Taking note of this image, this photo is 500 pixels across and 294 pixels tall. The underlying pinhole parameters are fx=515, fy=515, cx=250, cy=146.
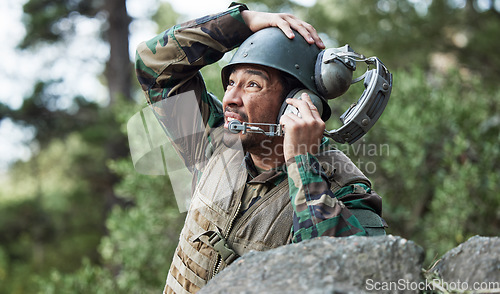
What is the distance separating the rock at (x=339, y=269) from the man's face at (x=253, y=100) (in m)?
1.05

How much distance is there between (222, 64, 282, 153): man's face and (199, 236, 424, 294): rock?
1.05 metres

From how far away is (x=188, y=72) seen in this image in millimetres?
2959

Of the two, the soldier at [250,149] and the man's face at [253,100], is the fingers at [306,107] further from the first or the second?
the man's face at [253,100]

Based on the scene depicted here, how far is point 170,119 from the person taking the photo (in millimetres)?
3012

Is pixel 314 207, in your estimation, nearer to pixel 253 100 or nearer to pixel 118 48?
pixel 253 100

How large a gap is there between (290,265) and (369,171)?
14.5 ft

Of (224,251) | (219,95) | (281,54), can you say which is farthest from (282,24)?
(219,95)

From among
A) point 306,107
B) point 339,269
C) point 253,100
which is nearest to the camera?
point 339,269

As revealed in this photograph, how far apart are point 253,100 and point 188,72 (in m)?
0.52

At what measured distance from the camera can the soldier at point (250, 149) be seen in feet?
7.50

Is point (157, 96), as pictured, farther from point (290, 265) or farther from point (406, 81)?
point (406, 81)

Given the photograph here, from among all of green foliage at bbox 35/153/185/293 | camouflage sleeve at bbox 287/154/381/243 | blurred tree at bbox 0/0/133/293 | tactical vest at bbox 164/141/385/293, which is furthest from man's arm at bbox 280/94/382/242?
blurred tree at bbox 0/0/133/293

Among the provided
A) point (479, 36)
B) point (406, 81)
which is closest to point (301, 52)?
point (406, 81)

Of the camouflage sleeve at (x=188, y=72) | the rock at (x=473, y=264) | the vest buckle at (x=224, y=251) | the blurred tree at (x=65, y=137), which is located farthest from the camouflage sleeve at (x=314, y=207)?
the blurred tree at (x=65, y=137)
